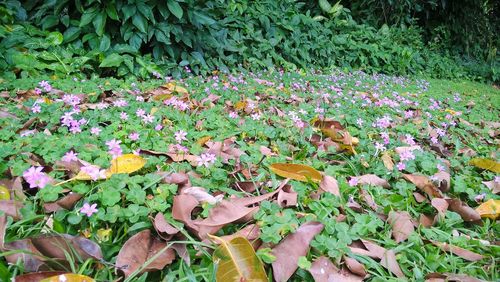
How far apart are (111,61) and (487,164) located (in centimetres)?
303

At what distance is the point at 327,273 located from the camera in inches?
44.4

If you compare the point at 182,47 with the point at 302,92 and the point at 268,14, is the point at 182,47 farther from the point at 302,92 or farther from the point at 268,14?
the point at 268,14

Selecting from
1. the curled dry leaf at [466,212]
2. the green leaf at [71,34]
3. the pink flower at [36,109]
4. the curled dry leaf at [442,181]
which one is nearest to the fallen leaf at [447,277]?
the curled dry leaf at [466,212]

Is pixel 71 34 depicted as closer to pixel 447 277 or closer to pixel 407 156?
pixel 407 156

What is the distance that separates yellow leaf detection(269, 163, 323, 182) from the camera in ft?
5.38

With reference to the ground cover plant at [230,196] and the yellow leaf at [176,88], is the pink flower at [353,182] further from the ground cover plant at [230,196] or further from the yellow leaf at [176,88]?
the yellow leaf at [176,88]

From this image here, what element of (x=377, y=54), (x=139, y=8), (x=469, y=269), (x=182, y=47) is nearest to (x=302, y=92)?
(x=182, y=47)

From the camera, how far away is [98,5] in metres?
3.73

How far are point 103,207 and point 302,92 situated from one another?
268 cm

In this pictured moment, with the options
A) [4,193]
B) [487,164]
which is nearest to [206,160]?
[4,193]

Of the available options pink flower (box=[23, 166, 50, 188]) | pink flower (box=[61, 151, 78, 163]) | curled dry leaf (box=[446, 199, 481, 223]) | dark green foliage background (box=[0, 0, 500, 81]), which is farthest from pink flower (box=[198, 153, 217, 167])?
dark green foliage background (box=[0, 0, 500, 81])

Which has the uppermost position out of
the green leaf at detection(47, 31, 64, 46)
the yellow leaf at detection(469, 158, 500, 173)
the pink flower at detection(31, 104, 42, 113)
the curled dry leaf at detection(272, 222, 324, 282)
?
the curled dry leaf at detection(272, 222, 324, 282)

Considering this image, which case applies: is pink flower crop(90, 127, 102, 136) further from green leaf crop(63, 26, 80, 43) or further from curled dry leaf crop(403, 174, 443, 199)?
green leaf crop(63, 26, 80, 43)

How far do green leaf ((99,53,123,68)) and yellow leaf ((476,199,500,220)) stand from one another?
120 inches
